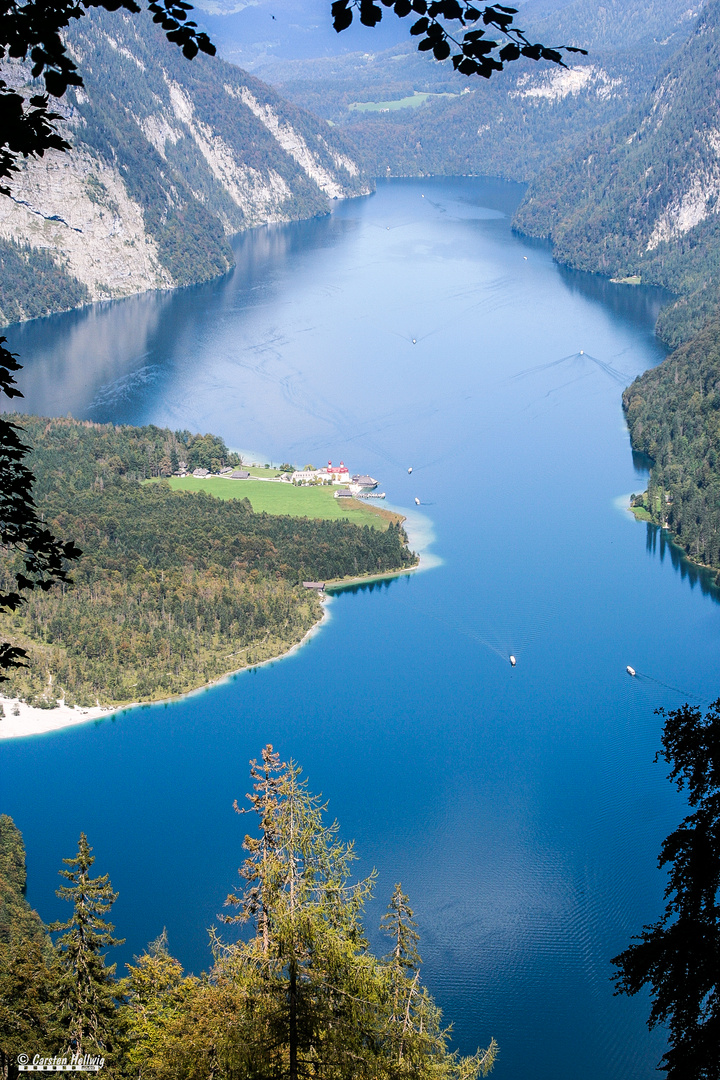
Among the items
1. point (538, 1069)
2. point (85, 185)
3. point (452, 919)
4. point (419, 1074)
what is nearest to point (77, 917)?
point (419, 1074)

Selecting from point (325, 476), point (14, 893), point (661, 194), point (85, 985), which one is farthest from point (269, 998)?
point (661, 194)

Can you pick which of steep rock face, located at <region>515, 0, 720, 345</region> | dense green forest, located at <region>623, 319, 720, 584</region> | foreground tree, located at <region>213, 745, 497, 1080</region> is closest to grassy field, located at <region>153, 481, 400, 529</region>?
dense green forest, located at <region>623, 319, 720, 584</region>

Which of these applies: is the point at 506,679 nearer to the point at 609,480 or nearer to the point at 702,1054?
the point at 609,480

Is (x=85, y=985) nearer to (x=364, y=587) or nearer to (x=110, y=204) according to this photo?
(x=364, y=587)

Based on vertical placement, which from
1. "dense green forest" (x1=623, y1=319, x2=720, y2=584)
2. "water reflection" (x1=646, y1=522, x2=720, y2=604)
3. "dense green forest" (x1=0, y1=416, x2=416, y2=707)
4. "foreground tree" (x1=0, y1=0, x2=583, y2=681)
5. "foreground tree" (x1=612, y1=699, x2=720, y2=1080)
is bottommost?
"dense green forest" (x1=0, y1=416, x2=416, y2=707)

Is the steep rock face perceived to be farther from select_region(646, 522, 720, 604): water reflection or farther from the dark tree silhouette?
the dark tree silhouette

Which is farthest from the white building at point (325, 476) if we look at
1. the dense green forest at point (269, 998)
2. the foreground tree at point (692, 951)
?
the foreground tree at point (692, 951)

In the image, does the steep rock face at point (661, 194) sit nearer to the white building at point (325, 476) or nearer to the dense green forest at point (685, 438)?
the dense green forest at point (685, 438)
